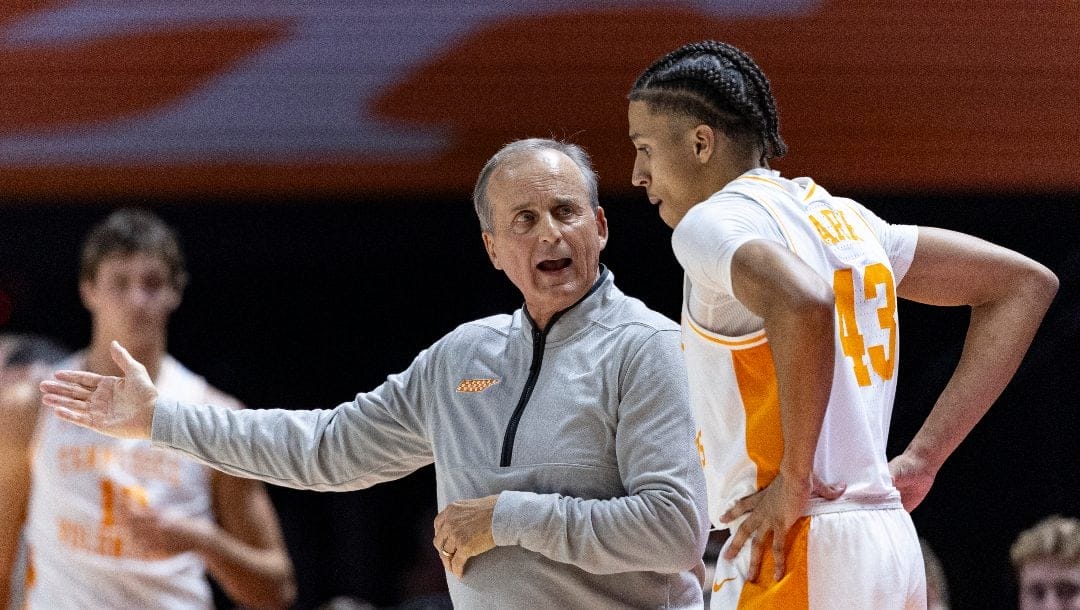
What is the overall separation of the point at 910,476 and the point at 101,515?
2.45 m

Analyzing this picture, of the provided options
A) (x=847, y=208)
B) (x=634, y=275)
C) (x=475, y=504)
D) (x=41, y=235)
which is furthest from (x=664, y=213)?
(x=41, y=235)

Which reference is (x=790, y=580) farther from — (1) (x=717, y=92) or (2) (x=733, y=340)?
(1) (x=717, y=92)

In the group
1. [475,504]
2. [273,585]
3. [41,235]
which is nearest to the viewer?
[475,504]

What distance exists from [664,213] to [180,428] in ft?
3.41

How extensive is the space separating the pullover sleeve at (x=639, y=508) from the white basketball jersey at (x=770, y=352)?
150 mm

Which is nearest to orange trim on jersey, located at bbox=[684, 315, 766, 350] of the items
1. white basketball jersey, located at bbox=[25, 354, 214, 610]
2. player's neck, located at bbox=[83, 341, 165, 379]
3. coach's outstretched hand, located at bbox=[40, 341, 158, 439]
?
coach's outstretched hand, located at bbox=[40, 341, 158, 439]

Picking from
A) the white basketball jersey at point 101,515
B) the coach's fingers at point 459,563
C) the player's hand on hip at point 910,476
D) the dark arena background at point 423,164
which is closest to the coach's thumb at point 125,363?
the coach's fingers at point 459,563

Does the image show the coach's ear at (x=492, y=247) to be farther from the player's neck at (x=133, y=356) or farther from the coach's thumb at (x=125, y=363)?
the player's neck at (x=133, y=356)

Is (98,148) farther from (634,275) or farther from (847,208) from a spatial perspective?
(847,208)

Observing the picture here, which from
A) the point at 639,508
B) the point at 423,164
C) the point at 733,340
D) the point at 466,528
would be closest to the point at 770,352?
the point at 733,340

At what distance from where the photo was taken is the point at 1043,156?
478 centimetres

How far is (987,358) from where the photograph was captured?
2.18 metres

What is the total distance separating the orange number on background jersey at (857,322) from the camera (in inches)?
74.5

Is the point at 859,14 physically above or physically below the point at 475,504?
above
